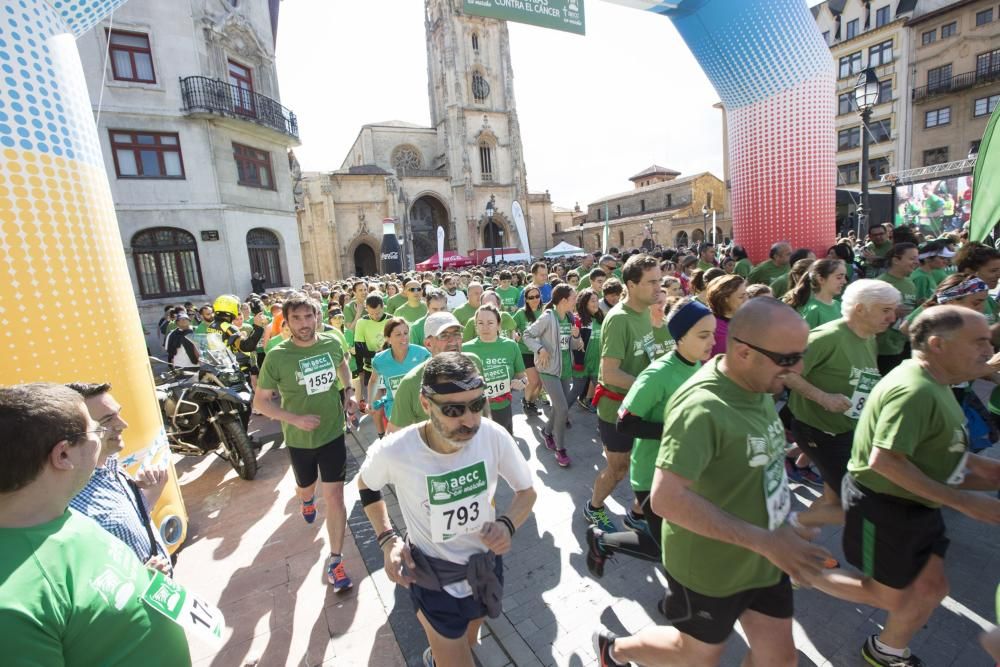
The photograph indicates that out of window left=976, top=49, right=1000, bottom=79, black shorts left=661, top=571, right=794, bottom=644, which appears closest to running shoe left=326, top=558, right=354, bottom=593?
black shorts left=661, top=571, right=794, bottom=644

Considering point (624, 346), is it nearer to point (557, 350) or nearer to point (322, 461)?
point (557, 350)

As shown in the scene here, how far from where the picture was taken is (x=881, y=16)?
1255 inches

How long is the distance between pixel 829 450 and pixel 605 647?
7.26 ft

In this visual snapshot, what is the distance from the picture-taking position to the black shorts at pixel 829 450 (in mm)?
3322

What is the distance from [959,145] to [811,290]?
35945 mm

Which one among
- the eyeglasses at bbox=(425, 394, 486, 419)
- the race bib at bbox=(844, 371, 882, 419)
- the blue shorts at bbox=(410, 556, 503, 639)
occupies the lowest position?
the blue shorts at bbox=(410, 556, 503, 639)

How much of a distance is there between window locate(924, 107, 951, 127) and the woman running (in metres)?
37.7

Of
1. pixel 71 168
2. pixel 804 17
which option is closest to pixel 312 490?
pixel 71 168

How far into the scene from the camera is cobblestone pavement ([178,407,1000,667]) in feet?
9.14

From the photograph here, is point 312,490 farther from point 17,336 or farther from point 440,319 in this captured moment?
point 17,336

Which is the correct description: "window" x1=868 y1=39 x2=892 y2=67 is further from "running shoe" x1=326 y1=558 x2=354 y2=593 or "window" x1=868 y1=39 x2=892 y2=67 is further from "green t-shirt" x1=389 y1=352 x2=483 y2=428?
"running shoe" x1=326 y1=558 x2=354 y2=593

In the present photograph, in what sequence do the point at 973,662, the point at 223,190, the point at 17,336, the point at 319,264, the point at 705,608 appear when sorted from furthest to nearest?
the point at 319,264 → the point at 223,190 → the point at 17,336 → the point at 973,662 → the point at 705,608

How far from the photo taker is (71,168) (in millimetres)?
3277

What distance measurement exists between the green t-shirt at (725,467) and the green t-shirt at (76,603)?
6.39 feet
